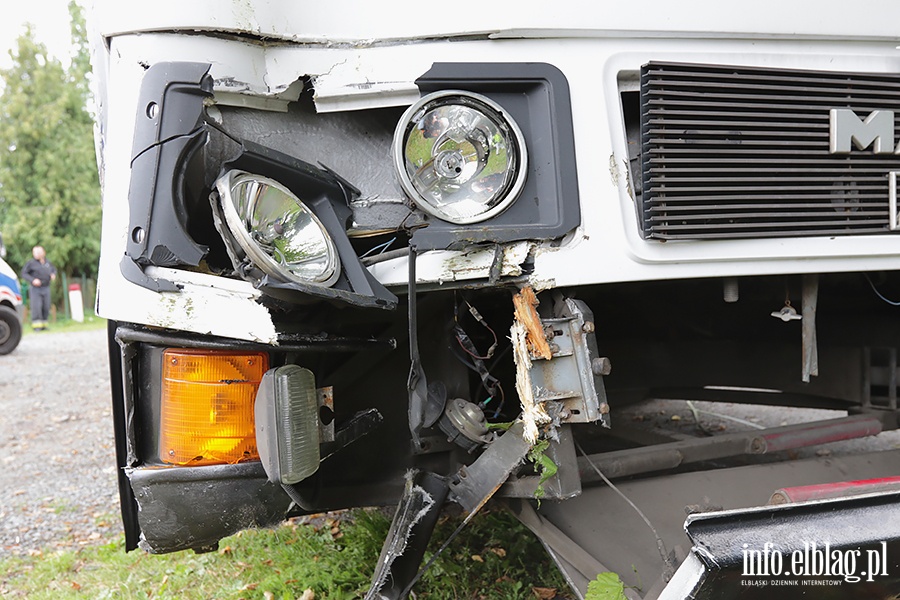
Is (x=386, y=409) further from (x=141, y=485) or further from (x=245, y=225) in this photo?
(x=245, y=225)

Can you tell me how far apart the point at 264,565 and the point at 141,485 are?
1.39 metres

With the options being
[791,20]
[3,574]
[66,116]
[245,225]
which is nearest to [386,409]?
[245,225]

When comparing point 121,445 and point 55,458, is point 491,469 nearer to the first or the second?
point 121,445

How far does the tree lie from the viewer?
23.1 m

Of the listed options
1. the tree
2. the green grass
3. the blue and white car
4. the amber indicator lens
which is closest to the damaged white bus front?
the amber indicator lens

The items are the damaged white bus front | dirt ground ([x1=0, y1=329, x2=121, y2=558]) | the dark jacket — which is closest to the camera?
the damaged white bus front

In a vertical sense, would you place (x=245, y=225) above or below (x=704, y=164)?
below

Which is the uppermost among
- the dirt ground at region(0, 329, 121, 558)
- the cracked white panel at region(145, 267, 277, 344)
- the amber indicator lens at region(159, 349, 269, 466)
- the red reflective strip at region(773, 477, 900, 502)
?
the cracked white panel at region(145, 267, 277, 344)

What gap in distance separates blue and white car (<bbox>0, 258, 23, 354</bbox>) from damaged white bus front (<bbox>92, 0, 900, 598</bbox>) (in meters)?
10.9

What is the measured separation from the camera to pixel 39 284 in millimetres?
15773

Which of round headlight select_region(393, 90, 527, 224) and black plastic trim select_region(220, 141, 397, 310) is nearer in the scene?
black plastic trim select_region(220, 141, 397, 310)

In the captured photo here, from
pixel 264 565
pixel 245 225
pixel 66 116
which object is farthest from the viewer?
pixel 66 116

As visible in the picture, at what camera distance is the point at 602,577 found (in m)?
1.76

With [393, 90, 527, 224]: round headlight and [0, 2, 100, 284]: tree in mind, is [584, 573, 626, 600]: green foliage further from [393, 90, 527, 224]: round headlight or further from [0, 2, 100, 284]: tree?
[0, 2, 100, 284]: tree
